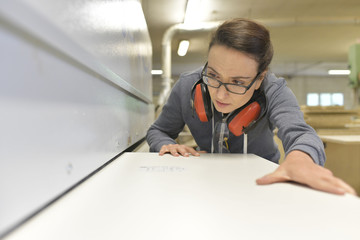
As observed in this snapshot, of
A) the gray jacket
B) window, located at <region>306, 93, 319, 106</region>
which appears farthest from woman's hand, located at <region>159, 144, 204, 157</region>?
window, located at <region>306, 93, 319, 106</region>

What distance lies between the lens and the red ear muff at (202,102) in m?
0.98

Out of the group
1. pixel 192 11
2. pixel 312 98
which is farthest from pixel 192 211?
pixel 312 98

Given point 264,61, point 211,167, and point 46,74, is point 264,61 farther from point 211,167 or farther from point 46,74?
point 46,74

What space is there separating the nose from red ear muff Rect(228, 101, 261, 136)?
0.32ft

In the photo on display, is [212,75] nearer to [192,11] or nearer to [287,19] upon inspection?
[192,11]

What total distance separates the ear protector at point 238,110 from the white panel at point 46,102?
1.23 feet

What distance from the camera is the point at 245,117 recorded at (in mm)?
904

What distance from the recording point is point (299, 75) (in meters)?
10.1

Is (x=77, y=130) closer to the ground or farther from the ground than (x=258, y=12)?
closer to the ground

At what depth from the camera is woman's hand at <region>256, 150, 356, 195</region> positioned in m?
0.49

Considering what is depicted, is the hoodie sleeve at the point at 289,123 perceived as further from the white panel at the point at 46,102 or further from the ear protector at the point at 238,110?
the white panel at the point at 46,102

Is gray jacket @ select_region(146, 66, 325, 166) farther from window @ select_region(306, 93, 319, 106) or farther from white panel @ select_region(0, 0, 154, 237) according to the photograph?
window @ select_region(306, 93, 319, 106)

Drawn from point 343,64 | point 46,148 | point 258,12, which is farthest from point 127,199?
point 343,64

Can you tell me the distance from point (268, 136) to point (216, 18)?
358cm
